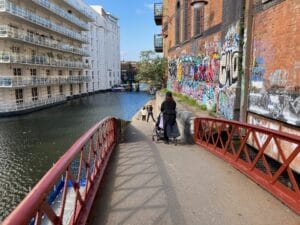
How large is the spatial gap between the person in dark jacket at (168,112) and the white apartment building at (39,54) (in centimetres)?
2293

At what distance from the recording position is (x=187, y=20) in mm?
17562

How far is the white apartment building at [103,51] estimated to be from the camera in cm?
5905

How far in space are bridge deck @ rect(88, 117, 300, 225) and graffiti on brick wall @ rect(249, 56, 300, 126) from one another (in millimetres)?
1881

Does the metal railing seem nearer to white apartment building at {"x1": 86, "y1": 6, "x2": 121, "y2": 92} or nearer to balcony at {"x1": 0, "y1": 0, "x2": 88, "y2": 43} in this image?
balcony at {"x1": 0, "y1": 0, "x2": 88, "y2": 43}

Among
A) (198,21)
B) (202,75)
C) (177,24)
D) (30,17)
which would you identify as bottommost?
(202,75)

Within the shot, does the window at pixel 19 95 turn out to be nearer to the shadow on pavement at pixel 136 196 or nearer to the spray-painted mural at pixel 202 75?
the spray-painted mural at pixel 202 75

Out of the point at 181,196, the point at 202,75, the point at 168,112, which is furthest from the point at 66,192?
the point at 202,75

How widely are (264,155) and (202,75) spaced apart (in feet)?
29.9

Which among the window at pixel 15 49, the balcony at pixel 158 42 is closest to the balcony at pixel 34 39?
the window at pixel 15 49

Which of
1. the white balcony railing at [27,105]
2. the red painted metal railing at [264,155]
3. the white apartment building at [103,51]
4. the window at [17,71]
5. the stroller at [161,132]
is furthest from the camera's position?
the white apartment building at [103,51]

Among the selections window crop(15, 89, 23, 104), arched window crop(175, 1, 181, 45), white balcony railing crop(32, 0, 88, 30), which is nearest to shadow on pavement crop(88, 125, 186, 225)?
arched window crop(175, 1, 181, 45)

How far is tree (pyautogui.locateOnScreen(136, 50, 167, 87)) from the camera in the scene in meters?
39.3

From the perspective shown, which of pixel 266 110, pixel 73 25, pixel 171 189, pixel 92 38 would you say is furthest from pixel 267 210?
pixel 92 38

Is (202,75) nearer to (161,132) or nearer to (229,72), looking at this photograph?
(229,72)
